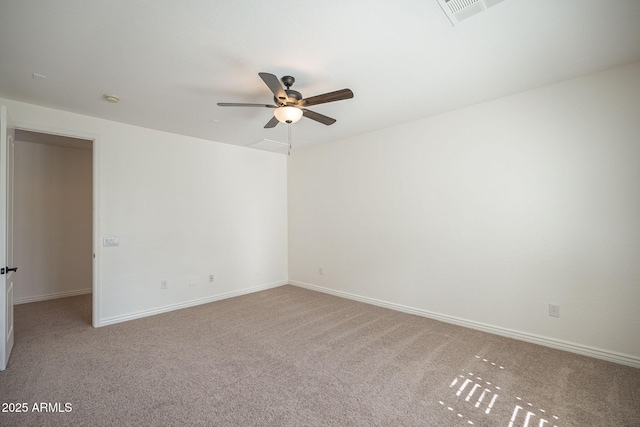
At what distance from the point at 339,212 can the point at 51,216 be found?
16.2 ft

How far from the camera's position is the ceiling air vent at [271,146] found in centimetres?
475

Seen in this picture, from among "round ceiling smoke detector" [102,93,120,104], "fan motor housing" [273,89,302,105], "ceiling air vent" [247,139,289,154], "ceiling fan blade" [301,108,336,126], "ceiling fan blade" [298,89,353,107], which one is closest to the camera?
"ceiling fan blade" [298,89,353,107]

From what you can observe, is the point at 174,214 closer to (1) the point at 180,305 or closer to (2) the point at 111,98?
(1) the point at 180,305

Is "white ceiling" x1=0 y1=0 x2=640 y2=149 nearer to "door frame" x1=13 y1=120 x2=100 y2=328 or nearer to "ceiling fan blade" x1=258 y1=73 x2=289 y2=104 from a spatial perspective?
"ceiling fan blade" x1=258 y1=73 x2=289 y2=104

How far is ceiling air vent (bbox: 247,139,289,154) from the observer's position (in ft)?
15.6

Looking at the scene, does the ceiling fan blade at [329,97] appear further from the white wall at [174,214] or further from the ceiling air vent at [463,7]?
the white wall at [174,214]

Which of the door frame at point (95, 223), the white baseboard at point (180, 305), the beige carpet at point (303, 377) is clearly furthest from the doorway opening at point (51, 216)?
the white baseboard at point (180, 305)

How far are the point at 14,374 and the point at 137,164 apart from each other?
2569mm

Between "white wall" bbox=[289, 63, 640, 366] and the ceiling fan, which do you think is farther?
"white wall" bbox=[289, 63, 640, 366]

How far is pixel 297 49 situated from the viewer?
221 centimetres

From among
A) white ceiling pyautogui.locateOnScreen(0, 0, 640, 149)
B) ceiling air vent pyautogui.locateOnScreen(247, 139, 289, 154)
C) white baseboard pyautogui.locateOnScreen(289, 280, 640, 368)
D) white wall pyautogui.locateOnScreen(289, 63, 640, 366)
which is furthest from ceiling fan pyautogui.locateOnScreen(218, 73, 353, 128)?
white baseboard pyautogui.locateOnScreen(289, 280, 640, 368)

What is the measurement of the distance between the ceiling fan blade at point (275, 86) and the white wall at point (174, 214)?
2.62 metres

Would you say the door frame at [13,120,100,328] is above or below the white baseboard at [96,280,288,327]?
above

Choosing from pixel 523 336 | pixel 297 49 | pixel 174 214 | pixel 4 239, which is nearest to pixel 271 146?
pixel 174 214
